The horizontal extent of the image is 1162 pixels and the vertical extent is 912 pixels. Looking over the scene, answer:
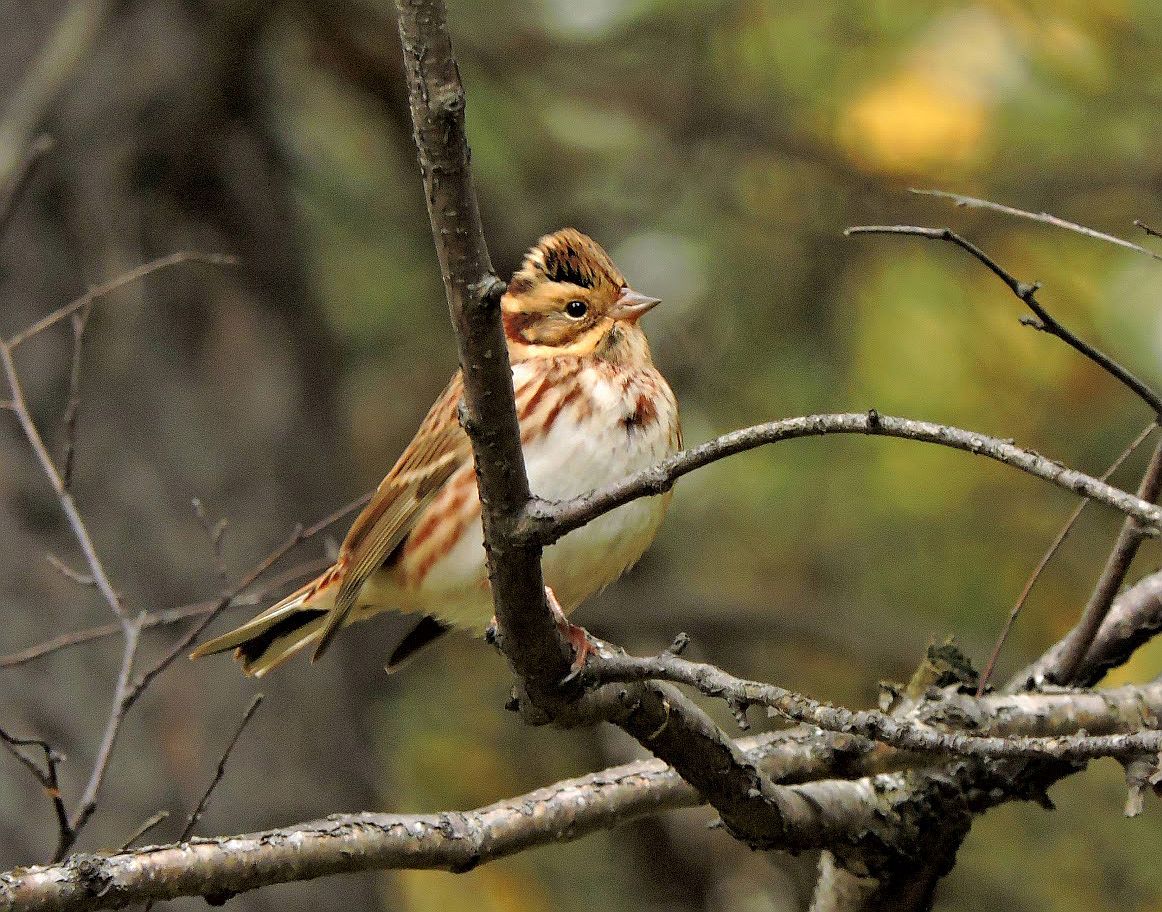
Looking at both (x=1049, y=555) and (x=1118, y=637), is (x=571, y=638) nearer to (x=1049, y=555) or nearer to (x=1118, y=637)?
(x=1049, y=555)

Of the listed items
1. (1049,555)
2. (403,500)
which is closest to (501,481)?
Answer: (1049,555)

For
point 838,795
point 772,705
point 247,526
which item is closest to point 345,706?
point 247,526

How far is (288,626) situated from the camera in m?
4.14

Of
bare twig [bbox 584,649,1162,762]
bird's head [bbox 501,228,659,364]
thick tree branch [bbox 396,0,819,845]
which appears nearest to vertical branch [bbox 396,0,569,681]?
thick tree branch [bbox 396,0,819,845]

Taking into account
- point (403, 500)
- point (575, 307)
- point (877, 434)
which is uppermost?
point (877, 434)

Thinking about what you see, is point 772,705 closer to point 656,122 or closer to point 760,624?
point 760,624

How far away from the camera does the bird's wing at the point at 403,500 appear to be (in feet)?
12.5

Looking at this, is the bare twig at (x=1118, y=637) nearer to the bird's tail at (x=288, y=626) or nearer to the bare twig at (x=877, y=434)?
the bare twig at (x=877, y=434)

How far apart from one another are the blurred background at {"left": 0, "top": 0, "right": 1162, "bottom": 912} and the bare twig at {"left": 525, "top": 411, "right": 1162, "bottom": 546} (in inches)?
126

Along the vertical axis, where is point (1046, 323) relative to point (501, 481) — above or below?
above

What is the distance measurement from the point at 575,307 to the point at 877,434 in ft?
6.71

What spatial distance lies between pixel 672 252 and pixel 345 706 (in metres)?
2.36

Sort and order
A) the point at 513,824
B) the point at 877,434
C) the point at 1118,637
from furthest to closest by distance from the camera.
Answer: the point at 1118,637
the point at 513,824
the point at 877,434

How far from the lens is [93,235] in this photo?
214 inches
